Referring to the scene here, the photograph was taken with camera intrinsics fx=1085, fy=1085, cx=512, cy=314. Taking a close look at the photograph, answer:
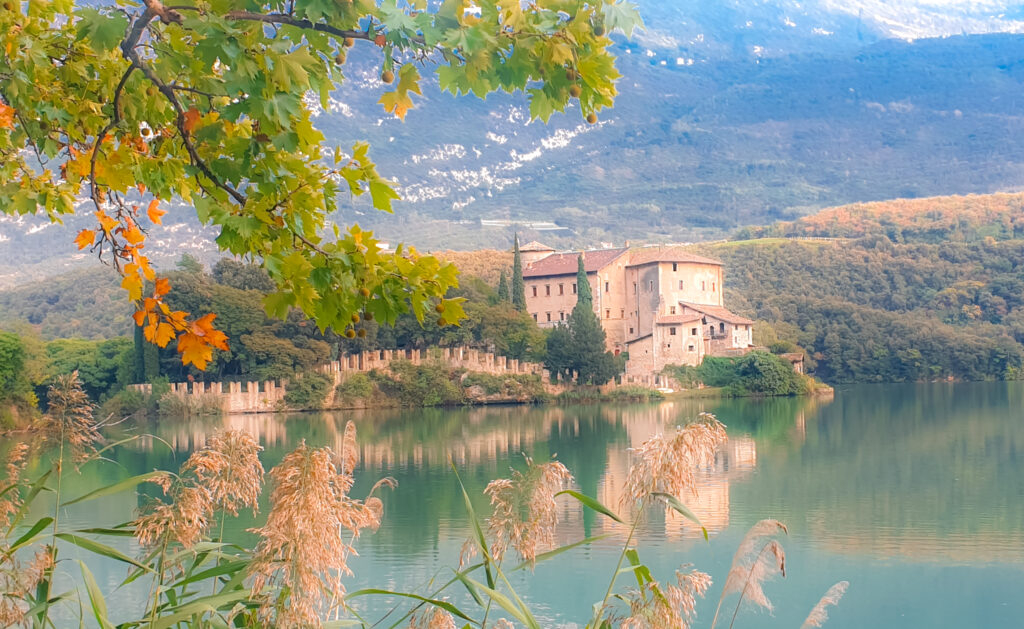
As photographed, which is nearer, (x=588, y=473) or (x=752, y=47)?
(x=588, y=473)

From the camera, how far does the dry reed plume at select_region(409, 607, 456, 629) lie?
218 centimetres

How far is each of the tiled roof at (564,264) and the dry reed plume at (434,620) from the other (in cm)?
4002

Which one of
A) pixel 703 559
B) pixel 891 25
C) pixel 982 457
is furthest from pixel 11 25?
pixel 891 25

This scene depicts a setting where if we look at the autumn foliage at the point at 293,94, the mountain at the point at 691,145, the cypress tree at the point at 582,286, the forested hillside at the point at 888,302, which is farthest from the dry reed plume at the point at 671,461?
the mountain at the point at 691,145

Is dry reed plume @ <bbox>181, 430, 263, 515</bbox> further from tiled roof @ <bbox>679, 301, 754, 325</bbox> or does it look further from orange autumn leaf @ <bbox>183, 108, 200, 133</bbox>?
tiled roof @ <bbox>679, 301, 754, 325</bbox>

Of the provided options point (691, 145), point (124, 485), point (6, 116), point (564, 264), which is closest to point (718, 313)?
point (564, 264)

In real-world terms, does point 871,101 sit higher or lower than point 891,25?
lower

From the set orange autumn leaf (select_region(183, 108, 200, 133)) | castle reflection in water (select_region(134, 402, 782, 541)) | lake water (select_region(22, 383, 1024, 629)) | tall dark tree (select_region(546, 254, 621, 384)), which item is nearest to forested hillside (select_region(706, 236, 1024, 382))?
tall dark tree (select_region(546, 254, 621, 384))

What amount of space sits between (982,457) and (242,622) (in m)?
16.9

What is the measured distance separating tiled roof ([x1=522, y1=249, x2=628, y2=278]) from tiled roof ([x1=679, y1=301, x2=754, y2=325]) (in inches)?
143

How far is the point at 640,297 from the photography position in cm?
4256

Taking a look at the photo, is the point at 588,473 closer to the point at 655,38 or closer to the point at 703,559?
the point at 703,559

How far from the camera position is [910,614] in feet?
25.7

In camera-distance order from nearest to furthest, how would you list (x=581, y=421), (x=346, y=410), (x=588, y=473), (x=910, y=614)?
(x=910, y=614) → (x=588, y=473) → (x=581, y=421) → (x=346, y=410)
